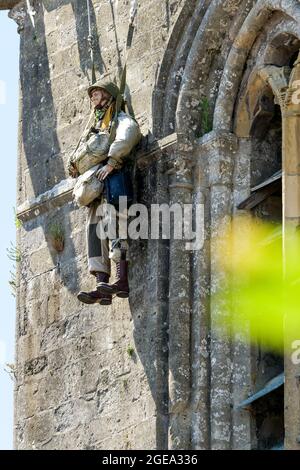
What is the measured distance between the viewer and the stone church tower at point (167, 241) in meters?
21.3

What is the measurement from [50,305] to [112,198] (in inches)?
54.8

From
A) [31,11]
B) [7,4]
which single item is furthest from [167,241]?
[7,4]

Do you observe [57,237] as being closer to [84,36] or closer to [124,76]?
[124,76]

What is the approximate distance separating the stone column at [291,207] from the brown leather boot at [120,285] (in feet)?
Result: 4.81

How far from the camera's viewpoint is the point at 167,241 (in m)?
22.0

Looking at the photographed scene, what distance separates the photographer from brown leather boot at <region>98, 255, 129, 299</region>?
2197 cm

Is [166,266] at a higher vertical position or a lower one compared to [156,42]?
lower

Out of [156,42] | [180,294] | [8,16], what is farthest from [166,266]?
[8,16]

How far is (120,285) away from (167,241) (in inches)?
18.0

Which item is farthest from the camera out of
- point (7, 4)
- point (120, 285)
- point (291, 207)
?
point (7, 4)

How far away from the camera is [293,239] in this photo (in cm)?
2102

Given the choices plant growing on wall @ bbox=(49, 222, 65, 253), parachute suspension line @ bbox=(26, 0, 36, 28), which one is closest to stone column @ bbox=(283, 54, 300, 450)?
plant growing on wall @ bbox=(49, 222, 65, 253)

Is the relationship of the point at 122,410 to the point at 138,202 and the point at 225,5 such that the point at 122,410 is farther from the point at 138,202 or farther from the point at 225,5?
the point at 225,5

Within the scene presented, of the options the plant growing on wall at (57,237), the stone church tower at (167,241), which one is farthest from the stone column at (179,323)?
the plant growing on wall at (57,237)
